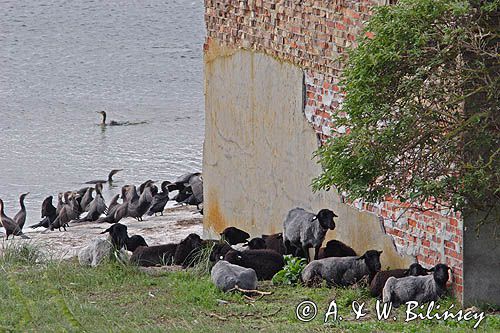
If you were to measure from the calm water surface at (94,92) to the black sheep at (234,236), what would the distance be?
238 inches

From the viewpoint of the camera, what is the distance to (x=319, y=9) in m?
13.4

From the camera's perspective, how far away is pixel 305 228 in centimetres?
1308

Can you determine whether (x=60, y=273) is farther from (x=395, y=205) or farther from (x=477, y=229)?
(x=477, y=229)

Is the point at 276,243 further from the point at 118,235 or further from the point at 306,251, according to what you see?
the point at 118,235

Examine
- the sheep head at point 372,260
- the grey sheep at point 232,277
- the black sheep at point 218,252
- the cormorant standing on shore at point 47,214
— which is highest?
the sheep head at point 372,260

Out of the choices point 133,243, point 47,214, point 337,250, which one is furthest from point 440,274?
point 47,214

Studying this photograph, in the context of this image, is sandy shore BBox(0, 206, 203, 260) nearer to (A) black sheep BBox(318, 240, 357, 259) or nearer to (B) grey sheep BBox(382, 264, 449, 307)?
(A) black sheep BBox(318, 240, 357, 259)

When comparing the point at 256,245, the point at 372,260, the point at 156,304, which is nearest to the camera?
the point at 156,304

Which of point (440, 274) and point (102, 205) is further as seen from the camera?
point (102, 205)

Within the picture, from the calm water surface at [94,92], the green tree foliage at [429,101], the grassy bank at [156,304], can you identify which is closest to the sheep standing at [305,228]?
the grassy bank at [156,304]

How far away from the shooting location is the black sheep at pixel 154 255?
13.8m

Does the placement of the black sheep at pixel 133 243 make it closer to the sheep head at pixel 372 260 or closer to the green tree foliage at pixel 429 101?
the sheep head at pixel 372 260

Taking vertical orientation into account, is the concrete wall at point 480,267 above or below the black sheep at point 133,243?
above

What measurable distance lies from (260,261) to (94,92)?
63.8 ft
